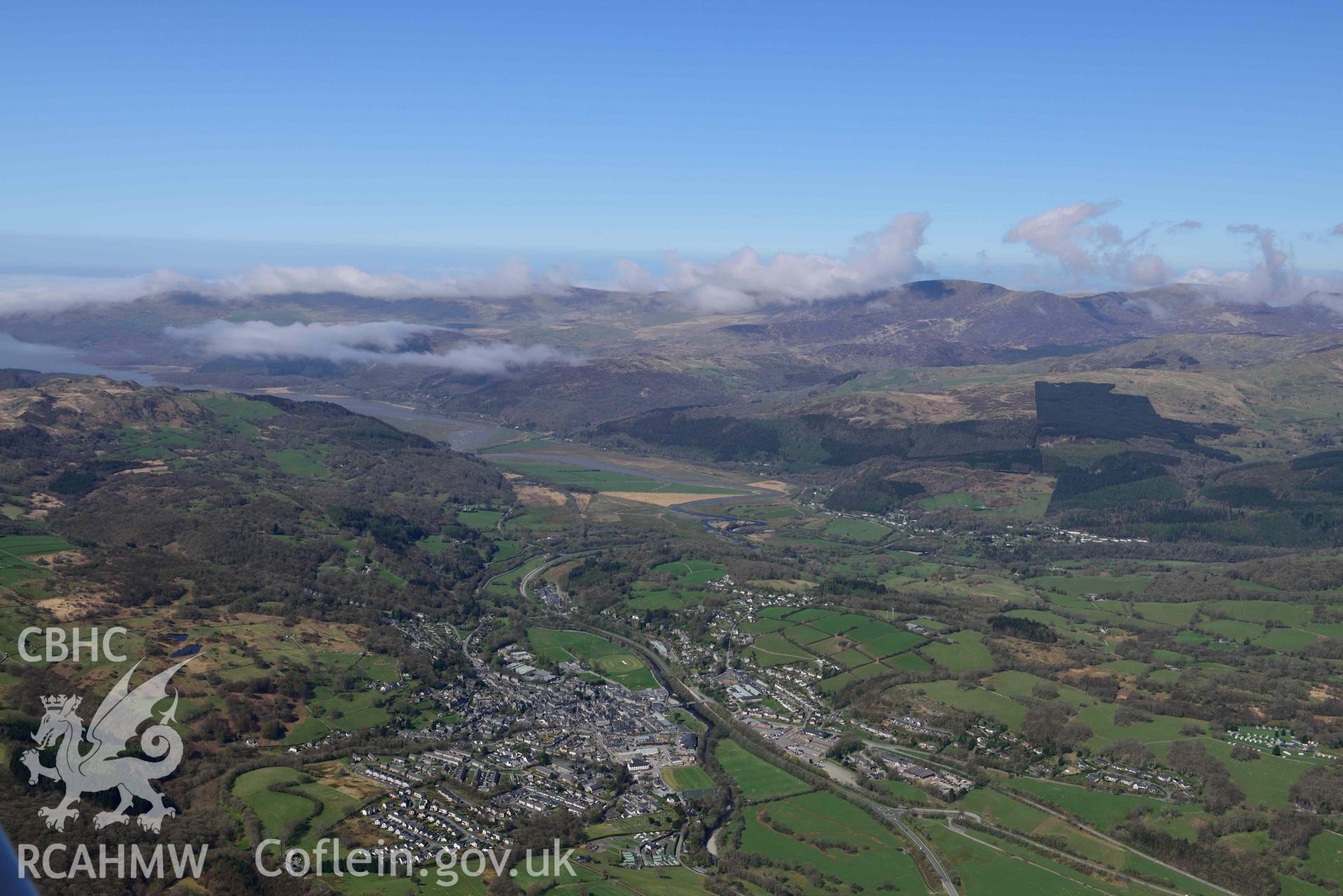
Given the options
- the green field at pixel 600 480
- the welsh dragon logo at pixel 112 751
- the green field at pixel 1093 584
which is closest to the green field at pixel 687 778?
the welsh dragon logo at pixel 112 751

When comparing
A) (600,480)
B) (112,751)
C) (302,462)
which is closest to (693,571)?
(600,480)

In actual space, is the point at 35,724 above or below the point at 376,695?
above

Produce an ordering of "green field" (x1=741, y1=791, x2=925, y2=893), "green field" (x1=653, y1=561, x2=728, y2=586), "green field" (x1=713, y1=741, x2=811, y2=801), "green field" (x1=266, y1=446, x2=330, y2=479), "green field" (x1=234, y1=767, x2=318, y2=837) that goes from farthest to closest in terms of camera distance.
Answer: "green field" (x1=266, y1=446, x2=330, y2=479), "green field" (x1=653, y1=561, x2=728, y2=586), "green field" (x1=713, y1=741, x2=811, y2=801), "green field" (x1=741, y1=791, x2=925, y2=893), "green field" (x1=234, y1=767, x2=318, y2=837)

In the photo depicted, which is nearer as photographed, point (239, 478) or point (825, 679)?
point (825, 679)

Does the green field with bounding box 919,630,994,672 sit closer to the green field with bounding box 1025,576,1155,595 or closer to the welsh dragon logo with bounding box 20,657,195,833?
the green field with bounding box 1025,576,1155,595

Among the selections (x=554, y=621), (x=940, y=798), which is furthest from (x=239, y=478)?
(x=940, y=798)

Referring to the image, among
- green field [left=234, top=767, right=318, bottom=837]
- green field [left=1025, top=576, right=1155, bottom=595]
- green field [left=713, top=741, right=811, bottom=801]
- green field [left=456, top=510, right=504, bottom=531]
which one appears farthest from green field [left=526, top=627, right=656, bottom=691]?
green field [left=1025, top=576, right=1155, bottom=595]

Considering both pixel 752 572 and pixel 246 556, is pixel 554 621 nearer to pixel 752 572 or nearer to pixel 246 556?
pixel 752 572
